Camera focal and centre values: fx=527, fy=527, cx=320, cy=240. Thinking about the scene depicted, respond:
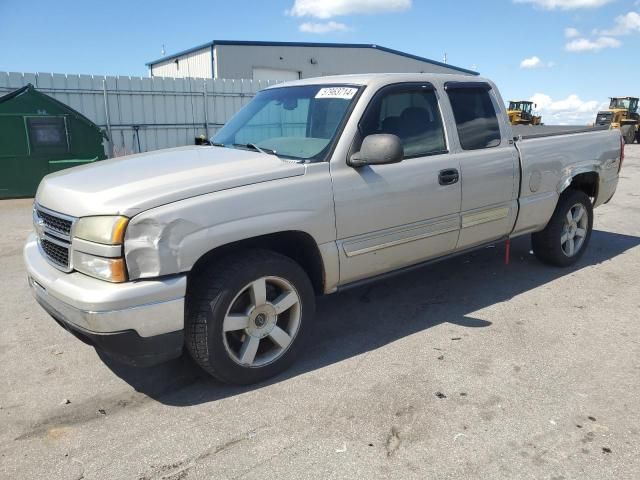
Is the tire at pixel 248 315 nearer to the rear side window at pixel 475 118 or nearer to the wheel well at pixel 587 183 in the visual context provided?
the rear side window at pixel 475 118

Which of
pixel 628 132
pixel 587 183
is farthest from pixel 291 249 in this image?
pixel 628 132

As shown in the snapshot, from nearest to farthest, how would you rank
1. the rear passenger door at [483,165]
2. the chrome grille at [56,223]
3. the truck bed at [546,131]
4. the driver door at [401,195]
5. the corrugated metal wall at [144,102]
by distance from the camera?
the chrome grille at [56,223] < the driver door at [401,195] < the rear passenger door at [483,165] < the truck bed at [546,131] < the corrugated metal wall at [144,102]

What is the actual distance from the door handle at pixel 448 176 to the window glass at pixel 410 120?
0.56 ft

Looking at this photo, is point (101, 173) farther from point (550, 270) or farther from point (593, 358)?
point (550, 270)

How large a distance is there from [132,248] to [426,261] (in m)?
2.34

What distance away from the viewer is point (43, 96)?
34.4ft

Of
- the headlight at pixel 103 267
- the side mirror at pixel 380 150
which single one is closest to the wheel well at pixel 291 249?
the headlight at pixel 103 267

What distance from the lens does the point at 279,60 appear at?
1067 inches

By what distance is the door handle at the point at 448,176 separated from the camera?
3969mm

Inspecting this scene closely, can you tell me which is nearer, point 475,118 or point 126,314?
point 126,314

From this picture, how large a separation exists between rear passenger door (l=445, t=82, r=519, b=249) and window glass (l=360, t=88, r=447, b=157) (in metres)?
0.20

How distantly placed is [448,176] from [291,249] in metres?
1.38

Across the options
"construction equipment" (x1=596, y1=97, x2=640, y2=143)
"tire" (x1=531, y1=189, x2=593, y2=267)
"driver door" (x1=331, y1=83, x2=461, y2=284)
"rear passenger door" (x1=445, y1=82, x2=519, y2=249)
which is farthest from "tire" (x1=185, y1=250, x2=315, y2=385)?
"construction equipment" (x1=596, y1=97, x2=640, y2=143)

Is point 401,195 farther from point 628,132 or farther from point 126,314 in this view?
point 628,132
